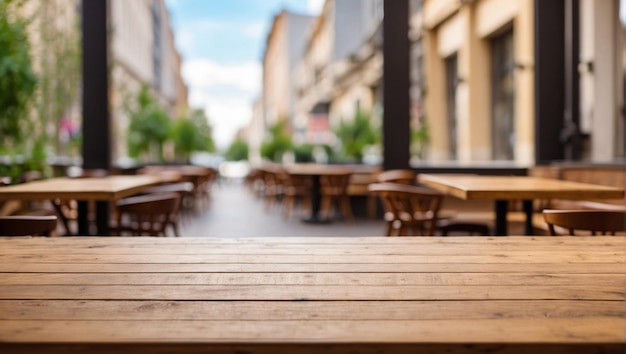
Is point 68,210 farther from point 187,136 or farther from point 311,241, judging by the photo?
point 187,136

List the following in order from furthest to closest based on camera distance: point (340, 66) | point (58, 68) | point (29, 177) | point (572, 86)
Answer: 1. point (340, 66)
2. point (58, 68)
3. point (572, 86)
4. point (29, 177)

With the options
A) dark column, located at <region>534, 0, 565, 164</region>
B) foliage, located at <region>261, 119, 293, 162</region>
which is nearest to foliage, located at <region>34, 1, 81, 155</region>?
foliage, located at <region>261, 119, 293, 162</region>

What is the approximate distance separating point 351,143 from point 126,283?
10760 millimetres

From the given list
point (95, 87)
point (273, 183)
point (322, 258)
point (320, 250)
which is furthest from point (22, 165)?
point (273, 183)

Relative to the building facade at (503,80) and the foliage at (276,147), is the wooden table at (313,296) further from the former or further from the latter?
the foliage at (276,147)

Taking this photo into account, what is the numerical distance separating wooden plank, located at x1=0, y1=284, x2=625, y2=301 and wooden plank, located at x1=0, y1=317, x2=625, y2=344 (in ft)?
0.68

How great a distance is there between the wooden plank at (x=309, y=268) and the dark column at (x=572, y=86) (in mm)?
6186

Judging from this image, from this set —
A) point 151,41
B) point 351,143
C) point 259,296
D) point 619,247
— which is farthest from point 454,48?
point 151,41

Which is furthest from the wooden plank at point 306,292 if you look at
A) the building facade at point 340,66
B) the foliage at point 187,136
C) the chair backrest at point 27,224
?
the foliage at point 187,136

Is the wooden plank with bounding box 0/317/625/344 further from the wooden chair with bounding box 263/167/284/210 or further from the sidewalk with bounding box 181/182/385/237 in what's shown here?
the wooden chair with bounding box 263/167/284/210

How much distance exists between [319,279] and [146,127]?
13.5m

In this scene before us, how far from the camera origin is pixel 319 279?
1.82 meters

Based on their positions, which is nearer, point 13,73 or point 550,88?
point 13,73

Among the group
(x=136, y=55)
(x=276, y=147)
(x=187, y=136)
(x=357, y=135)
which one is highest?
(x=136, y=55)
